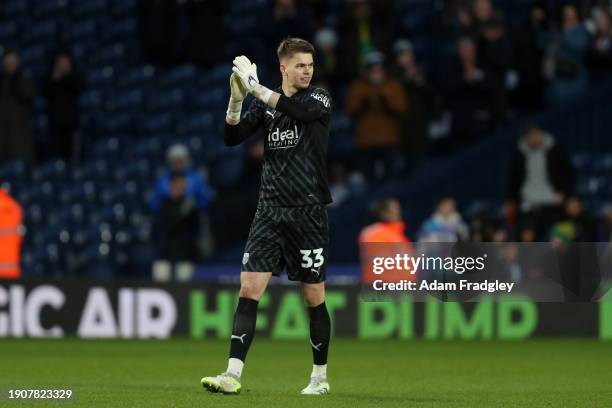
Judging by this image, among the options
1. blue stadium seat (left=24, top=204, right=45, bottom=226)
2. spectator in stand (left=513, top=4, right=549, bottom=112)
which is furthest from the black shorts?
blue stadium seat (left=24, top=204, right=45, bottom=226)

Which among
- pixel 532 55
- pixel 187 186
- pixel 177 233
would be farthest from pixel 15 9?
pixel 532 55

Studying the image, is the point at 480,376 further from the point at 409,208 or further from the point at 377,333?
the point at 409,208

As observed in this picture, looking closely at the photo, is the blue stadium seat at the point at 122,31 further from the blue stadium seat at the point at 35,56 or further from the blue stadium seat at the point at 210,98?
the blue stadium seat at the point at 210,98

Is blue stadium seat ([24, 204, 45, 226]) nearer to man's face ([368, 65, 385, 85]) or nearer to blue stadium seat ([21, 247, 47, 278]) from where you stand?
blue stadium seat ([21, 247, 47, 278])

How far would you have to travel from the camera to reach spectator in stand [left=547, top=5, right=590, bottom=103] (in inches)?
695

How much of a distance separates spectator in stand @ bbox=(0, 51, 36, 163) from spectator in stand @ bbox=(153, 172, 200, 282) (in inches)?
133

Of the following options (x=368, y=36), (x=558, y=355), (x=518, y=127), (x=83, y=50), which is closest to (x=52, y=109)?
(x=83, y=50)

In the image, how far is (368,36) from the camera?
62.1ft

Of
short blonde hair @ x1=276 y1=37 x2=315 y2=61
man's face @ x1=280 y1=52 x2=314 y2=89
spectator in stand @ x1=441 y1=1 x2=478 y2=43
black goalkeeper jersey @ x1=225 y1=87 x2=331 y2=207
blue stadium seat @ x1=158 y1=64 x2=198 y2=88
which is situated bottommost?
black goalkeeper jersey @ x1=225 y1=87 x2=331 y2=207

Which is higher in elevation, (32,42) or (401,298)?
(32,42)

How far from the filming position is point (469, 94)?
17.8 meters

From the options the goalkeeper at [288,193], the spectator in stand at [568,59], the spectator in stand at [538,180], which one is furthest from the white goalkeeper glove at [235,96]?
the spectator in stand at [568,59]

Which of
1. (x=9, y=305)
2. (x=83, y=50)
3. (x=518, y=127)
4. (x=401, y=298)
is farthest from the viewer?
(x=83, y=50)

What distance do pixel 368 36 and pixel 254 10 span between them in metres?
2.95
